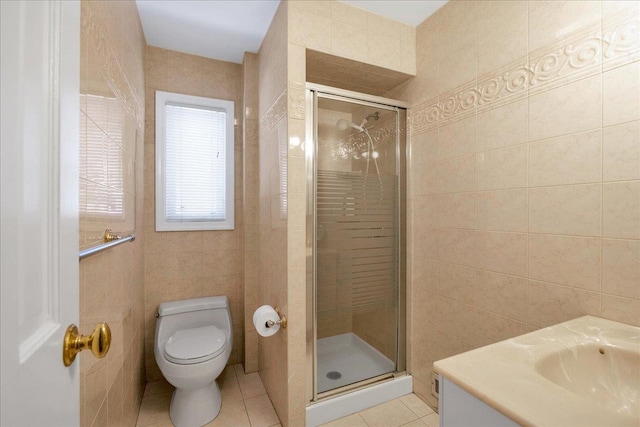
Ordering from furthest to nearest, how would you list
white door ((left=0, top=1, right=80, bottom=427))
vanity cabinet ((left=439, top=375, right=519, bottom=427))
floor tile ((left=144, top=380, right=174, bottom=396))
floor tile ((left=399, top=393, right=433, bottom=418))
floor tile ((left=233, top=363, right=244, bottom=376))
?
floor tile ((left=233, top=363, right=244, bottom=376)) < floor tile ((left=144, top=380, right=174, bottom=396)) < floor tile ((left=399, top=393, right=433, bottom=418)) < vanity cabinet ((left=439, top=375, right=519, bottom=427)) < white door ((left=0, top=1, right=80, bottom=427))

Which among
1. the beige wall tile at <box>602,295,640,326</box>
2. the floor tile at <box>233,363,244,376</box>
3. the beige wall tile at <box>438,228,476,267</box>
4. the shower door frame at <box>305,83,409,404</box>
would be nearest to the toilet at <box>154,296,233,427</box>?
the floor tile at <box>233,363,244,376</box>

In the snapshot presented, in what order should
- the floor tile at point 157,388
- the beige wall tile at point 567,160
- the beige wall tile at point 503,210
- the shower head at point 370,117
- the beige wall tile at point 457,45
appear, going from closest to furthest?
the beige wall tile at point 567,160, the beige wall tile at point 503,210, the beige wall tile at point 457,45, the shower head at point 370,117, the floor tile at point 157,388

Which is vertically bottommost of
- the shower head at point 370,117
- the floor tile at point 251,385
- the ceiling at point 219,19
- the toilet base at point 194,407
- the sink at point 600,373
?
the floor tile at point 251,385

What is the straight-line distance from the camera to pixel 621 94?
3.21ft

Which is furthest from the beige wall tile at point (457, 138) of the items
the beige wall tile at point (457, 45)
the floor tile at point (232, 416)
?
the floor tile at point (232, 416)

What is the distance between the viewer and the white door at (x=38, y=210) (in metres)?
0.34

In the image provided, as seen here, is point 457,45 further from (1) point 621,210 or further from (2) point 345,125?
(1) point 621,210

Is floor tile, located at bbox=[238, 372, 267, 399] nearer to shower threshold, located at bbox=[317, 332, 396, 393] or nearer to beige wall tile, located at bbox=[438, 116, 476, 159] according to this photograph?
shower threshold, located at bbox=[317, 332, 396, 393]

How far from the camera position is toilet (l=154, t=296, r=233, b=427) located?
5.20 ft

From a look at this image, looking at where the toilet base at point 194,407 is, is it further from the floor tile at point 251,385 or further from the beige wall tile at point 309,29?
the beige wall tile at point 309,29

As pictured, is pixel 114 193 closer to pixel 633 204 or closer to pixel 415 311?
pixel 415 311

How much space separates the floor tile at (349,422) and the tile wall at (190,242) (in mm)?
1008

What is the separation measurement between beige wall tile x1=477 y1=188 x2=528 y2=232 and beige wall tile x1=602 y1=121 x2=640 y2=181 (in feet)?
0.95

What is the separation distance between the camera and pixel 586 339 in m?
0.87
